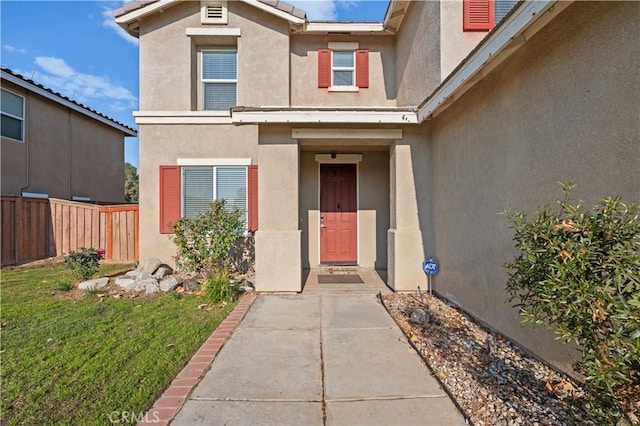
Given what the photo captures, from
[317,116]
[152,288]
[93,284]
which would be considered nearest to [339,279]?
[317,116]

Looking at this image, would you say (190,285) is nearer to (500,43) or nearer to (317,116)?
(317,116)

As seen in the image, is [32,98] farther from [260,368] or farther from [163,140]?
[260,368]

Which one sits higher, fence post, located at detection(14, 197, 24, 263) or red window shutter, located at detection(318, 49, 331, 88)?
red window shutter, located at detection(318, 49, 331, 88)

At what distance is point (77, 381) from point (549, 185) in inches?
211

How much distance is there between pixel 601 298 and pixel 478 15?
20.5 ft

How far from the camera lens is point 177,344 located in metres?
4.10

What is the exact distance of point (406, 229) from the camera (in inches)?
261

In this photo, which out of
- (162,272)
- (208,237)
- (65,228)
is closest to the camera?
(208,237)

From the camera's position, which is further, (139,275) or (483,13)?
(139,275)

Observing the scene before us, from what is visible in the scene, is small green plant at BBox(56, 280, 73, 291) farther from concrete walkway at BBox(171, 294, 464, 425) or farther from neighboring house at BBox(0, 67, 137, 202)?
neighboring house at BBox(0, 67, 137, 202)

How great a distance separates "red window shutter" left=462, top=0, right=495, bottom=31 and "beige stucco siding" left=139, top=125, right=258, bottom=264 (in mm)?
5760

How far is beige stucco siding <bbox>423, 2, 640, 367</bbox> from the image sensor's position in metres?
2.66

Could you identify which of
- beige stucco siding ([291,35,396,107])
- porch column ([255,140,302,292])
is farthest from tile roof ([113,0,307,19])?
porch column ([255,140,302,292])

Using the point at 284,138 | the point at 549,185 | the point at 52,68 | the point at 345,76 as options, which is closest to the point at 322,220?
A: the point at 284,138
